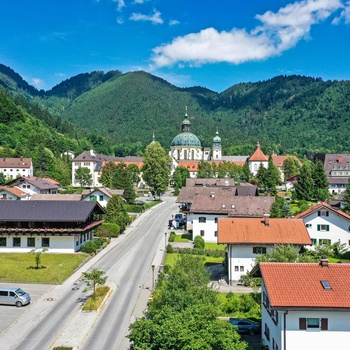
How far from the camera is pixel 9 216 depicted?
5662 centimetres

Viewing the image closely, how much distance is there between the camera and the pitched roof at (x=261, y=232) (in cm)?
4525

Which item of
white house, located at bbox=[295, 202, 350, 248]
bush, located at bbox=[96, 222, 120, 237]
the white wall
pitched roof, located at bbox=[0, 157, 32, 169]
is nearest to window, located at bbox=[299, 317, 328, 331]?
white house, located at bbox=[295, 202, 350, 248]

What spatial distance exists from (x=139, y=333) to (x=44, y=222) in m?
37.2

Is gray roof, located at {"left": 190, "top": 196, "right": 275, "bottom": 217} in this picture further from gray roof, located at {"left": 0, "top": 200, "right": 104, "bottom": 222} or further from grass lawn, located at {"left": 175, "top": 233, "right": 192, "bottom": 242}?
gray roof, located at {"left": 0, "top": 200, "right": 104, "bottom": 222}

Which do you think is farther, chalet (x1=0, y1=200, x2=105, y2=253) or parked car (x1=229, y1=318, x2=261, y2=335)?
chalet (x1=0, y1=200, x2=105, y2=253)

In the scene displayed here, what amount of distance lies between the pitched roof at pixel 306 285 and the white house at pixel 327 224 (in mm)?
34432

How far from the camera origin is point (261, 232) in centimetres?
4647

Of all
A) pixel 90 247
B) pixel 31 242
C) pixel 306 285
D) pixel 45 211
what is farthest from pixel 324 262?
pixel 31 242

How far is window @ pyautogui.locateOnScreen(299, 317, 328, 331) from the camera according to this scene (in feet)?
76.4

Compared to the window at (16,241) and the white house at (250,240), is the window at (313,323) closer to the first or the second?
the white house at (250,240)

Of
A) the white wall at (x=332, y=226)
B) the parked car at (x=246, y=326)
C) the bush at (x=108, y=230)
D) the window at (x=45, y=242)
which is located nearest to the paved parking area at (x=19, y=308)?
the window at (x=45, y=242)

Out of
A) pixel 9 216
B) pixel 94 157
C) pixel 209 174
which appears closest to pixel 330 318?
pixel 9 216

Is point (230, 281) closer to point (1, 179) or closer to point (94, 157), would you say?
point (1, 179)

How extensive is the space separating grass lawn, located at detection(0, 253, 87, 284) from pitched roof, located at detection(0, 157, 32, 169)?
79557mm
